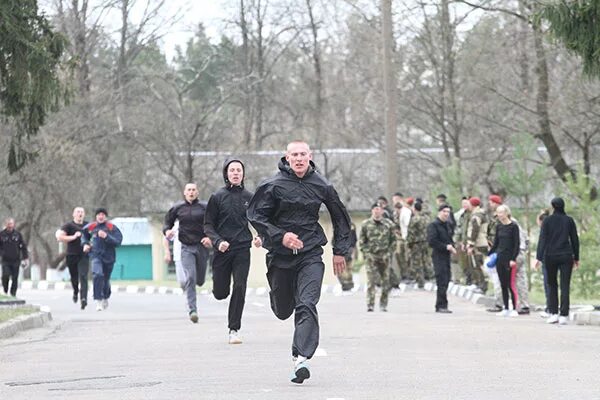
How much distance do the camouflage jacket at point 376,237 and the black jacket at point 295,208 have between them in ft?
36.7

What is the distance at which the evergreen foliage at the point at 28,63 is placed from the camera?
21.0 meters

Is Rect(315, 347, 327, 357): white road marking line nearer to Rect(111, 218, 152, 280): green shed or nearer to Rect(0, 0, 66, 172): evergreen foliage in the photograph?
Rect(0, 0, 66, 172): evergreen foliage

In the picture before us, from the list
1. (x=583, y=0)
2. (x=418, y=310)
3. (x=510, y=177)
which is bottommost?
(x=418, y=310)

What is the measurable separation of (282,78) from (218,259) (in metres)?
49.5

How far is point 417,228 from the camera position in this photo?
33.2m

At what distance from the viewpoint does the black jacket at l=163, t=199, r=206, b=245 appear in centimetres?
2062

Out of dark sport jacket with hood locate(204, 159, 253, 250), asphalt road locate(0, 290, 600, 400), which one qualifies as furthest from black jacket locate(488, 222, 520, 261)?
dark sport jacket with hood locate(204, 159, 253, 250)

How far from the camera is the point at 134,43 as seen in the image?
2152 inches

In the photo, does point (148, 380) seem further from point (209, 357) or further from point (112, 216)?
point (112, 216)

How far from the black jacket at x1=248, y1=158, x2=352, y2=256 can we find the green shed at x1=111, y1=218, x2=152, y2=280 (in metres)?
53.5

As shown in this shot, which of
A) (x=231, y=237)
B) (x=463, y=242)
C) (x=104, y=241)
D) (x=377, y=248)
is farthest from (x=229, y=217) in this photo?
(x=463, y=242)

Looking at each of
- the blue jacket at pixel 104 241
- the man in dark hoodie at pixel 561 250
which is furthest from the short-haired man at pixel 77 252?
the man in dark hoodie at pixel 561 250

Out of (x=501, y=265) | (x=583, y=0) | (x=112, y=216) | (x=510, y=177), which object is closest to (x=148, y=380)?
(x=583, y=0)

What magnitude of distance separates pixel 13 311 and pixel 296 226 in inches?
416
